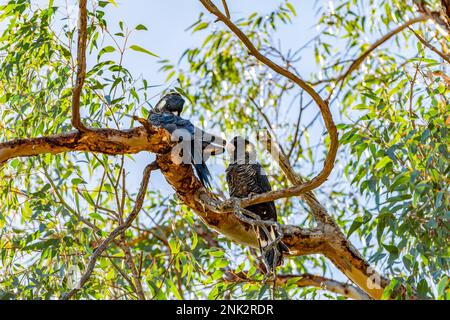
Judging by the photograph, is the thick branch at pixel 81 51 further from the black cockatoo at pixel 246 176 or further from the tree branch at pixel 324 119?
the black cockatoo at pixel 246 176

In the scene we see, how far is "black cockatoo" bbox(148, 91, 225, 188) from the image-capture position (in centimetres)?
285

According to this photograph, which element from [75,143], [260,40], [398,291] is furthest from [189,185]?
[260,40]

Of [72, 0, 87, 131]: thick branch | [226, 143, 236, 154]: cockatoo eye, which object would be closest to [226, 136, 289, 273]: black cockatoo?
[226, 143, 236, 154]: cockatoo eye

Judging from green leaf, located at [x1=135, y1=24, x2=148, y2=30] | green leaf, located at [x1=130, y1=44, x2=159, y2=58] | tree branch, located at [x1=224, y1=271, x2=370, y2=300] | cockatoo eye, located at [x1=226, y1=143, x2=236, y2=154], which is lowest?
tree branch, located at [x1=224, y1=271, x2=370, y2=300]

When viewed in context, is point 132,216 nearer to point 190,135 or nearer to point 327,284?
point 190,135

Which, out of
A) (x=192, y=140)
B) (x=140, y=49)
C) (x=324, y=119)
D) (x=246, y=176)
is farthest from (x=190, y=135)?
(x=246, y=176)

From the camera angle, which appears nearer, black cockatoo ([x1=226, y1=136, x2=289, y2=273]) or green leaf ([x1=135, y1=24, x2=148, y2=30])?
green leaf ([x1=135, y1=24, x2=148, y2=30])

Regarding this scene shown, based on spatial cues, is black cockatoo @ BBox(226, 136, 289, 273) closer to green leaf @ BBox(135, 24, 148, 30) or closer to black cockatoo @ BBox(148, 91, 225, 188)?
black cockatoo @ BBox(148, 91, 225, 188)

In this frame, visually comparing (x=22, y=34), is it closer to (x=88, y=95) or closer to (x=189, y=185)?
(x=88, y=95)

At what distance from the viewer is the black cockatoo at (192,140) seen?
9.35 ft

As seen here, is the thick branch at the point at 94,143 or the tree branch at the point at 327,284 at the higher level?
the thick branch at the point at 94,143

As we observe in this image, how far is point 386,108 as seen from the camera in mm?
3469

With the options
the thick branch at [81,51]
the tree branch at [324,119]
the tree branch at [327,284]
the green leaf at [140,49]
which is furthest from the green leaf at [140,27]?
the tree branch at [327,284]

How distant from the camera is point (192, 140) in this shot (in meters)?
2.90
